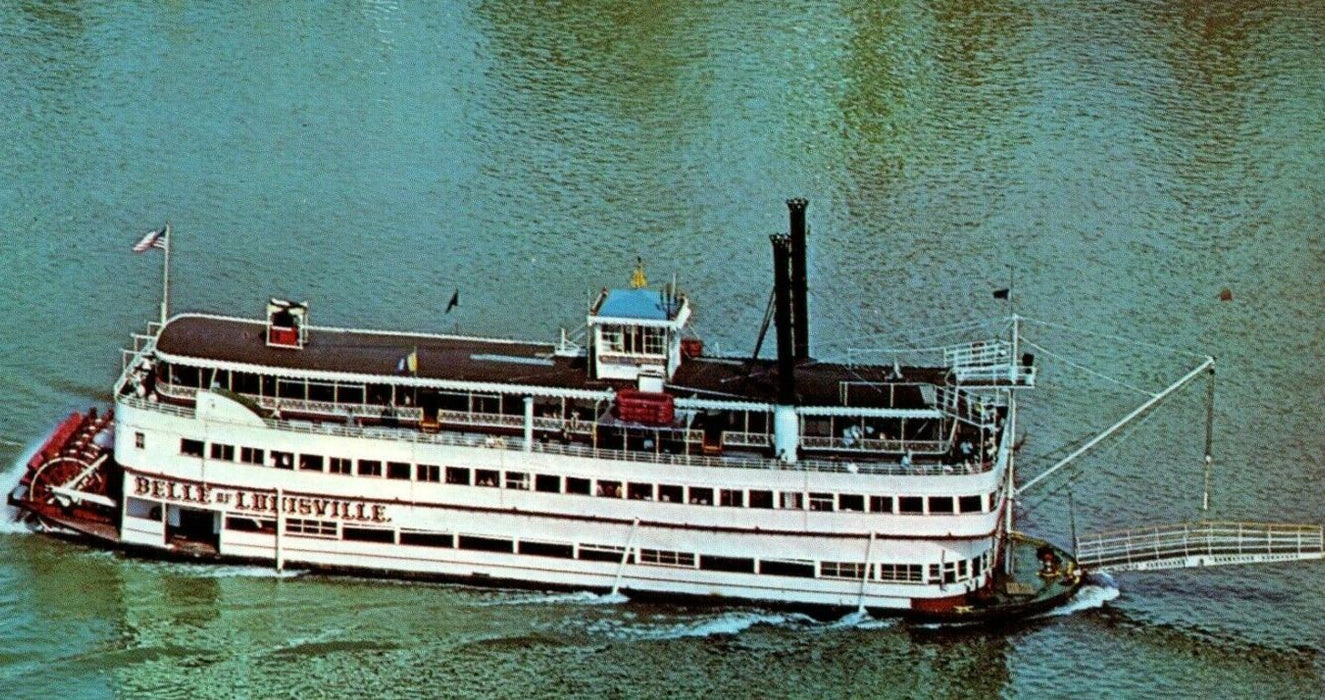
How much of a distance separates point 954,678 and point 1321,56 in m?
76.7

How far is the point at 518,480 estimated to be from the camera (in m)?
88.1

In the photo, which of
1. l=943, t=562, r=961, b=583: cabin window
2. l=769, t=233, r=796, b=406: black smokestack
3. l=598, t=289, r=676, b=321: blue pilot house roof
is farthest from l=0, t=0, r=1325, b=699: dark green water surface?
l=598, t=289, r=676, b=321: blue pilot house roof

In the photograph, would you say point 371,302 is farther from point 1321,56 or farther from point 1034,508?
point 1321,56

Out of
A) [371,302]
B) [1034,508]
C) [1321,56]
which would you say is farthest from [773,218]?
[1321,56]

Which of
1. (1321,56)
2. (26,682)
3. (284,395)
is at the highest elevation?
(1321,56)

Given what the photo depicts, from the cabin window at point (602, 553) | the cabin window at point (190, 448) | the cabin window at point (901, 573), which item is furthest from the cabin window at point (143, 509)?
the cabin window at point (901, 573)

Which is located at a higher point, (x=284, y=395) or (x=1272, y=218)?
(x=1272, y=218)

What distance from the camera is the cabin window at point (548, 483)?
87938mm

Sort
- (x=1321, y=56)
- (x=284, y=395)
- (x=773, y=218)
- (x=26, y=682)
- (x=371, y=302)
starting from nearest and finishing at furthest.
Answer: (x=26, y=682)
(x=284, y=395)
(x=371, y=302)
(x=773, y=218)
(x=1321, y=56)

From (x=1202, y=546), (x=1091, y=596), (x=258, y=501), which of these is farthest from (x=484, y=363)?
(x=1202, y=546)

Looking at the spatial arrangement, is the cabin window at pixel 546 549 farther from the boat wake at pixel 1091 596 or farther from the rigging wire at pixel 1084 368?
the rigging wire at pixel 1084 368

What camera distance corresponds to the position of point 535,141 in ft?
430

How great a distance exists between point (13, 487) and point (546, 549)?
20061 mm

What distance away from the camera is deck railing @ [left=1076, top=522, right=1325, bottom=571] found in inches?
3467
